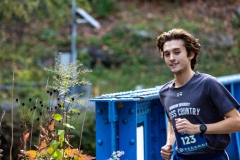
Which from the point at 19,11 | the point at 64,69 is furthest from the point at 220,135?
the point at 19,11

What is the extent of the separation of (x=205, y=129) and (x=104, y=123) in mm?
885

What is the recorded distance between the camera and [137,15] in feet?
102

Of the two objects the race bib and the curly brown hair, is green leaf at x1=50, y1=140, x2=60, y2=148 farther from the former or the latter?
the curly brown hair

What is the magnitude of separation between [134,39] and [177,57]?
24598mm

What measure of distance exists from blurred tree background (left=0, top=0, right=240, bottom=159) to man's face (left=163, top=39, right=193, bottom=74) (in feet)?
58.4

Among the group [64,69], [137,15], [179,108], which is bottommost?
[179,108]

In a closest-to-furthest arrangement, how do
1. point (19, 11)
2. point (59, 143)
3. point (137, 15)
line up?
1. point (59, 143)
2. point (19, 11)
3. point (137, 15)

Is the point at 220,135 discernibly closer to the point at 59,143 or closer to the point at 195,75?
the point at 195,75

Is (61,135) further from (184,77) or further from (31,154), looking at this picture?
(184,77)

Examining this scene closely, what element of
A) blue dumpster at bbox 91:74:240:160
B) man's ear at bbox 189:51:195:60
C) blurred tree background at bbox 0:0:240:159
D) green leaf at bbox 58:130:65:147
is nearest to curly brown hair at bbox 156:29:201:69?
man's ear at bbox 189:51:195:60

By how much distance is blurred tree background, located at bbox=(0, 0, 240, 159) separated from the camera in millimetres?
25406

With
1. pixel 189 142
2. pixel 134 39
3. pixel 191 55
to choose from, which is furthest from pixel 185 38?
pixel 134 39

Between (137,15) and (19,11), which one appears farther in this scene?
(137,15)

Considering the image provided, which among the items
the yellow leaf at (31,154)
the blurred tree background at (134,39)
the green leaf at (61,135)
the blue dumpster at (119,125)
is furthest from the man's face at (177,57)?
the blurred tree background at (134,39)
